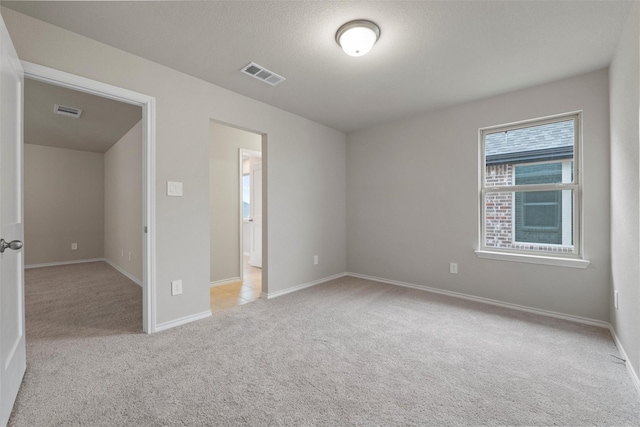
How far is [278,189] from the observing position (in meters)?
3.55

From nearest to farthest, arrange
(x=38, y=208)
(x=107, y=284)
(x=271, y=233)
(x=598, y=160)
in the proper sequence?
(x=598, y=160) → (x=271, y=233) → (x=107, y=284) → (x=38, y=208)

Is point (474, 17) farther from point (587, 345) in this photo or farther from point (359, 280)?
point (359, 280)

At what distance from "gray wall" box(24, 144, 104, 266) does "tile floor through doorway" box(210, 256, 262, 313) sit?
13.0 feet

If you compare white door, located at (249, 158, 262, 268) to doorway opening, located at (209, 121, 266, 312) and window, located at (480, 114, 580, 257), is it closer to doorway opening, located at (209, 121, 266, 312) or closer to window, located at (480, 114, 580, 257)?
doorway opening, located at (209, 121, 266, 312)

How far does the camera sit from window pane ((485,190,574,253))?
2.82 meters

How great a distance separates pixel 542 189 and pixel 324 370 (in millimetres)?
2818

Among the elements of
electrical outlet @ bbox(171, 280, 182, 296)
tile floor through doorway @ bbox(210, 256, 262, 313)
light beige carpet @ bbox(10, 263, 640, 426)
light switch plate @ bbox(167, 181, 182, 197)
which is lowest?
tile floor through doorway @ bbox(210, 256, 262, 313)

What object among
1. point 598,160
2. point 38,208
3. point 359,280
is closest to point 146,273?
point 359,280

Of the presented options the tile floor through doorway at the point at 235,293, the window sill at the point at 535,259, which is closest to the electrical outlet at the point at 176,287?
the tile floor through doorway at the point at 235,293

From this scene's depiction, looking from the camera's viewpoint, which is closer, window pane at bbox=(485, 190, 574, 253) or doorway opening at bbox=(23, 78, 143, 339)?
window pane at bbox=(485, 190, 574, 253)

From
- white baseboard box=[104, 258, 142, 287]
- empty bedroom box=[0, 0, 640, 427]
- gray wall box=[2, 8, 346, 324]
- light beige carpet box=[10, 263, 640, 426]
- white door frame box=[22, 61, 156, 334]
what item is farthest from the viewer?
white baseboard box=[104, 258, 142, 287]

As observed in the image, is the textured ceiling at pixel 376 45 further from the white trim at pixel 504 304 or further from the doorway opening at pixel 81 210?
the white trim at pixel 504 304

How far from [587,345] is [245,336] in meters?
2.71

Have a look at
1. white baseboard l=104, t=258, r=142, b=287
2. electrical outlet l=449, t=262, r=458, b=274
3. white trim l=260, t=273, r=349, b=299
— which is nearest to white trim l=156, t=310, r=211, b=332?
white trim l=260, t=273, r=349, b=299
